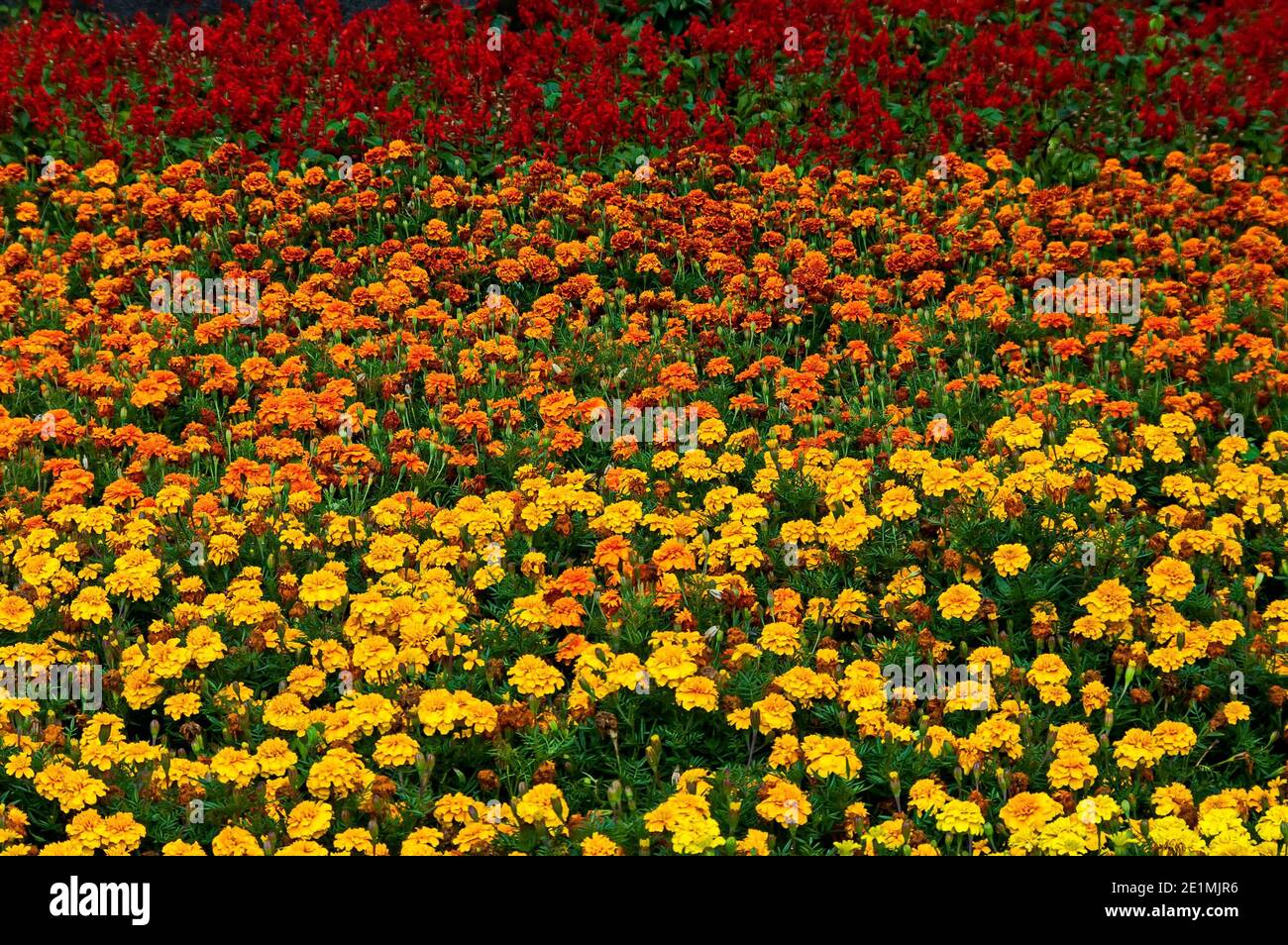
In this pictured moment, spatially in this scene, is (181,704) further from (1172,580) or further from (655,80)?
(655,80)

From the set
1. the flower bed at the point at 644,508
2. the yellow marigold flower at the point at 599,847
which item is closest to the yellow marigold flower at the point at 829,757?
the flower bed at the point at 644,508

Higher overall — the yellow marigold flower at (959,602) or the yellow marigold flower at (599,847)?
the yellow marigold flower at (959,602)

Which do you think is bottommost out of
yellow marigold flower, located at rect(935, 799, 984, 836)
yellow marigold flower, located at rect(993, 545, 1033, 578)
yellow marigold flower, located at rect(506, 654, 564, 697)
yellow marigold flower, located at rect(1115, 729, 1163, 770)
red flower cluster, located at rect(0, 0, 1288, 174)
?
yellow marigold flower, located at rect(935, 799, 984, 836)

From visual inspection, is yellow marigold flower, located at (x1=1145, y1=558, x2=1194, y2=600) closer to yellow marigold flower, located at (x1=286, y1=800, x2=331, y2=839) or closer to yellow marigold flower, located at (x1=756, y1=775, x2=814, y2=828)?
yellow marigold flower, located at (x1=756, y1=775, x2=814, y2=828)

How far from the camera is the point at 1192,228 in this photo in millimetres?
7902

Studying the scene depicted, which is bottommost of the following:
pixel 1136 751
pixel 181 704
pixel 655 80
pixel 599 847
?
pixel 599 847

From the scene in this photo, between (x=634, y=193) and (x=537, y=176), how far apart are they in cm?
60

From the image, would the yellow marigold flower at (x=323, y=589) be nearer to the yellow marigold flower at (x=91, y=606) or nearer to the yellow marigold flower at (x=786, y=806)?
the yellow marigold flower at (x=91, y=606)

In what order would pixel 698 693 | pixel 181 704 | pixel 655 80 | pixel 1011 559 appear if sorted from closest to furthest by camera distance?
pixel 698 693 → pixel 181 704 → pixel 1011 559 → pixel 655 80

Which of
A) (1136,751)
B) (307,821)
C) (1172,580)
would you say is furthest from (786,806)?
(1172,580)

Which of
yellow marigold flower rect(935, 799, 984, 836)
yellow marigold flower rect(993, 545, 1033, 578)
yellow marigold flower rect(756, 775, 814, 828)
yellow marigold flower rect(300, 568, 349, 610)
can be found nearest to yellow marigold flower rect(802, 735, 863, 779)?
yellow marigold flower rect(756, 775, 814, 828)

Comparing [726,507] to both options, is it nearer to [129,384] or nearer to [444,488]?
[444,488]

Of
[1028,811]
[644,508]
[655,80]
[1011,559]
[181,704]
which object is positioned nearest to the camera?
[1028,811]

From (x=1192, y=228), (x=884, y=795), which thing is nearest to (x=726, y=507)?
A: (x=884, y=795)
